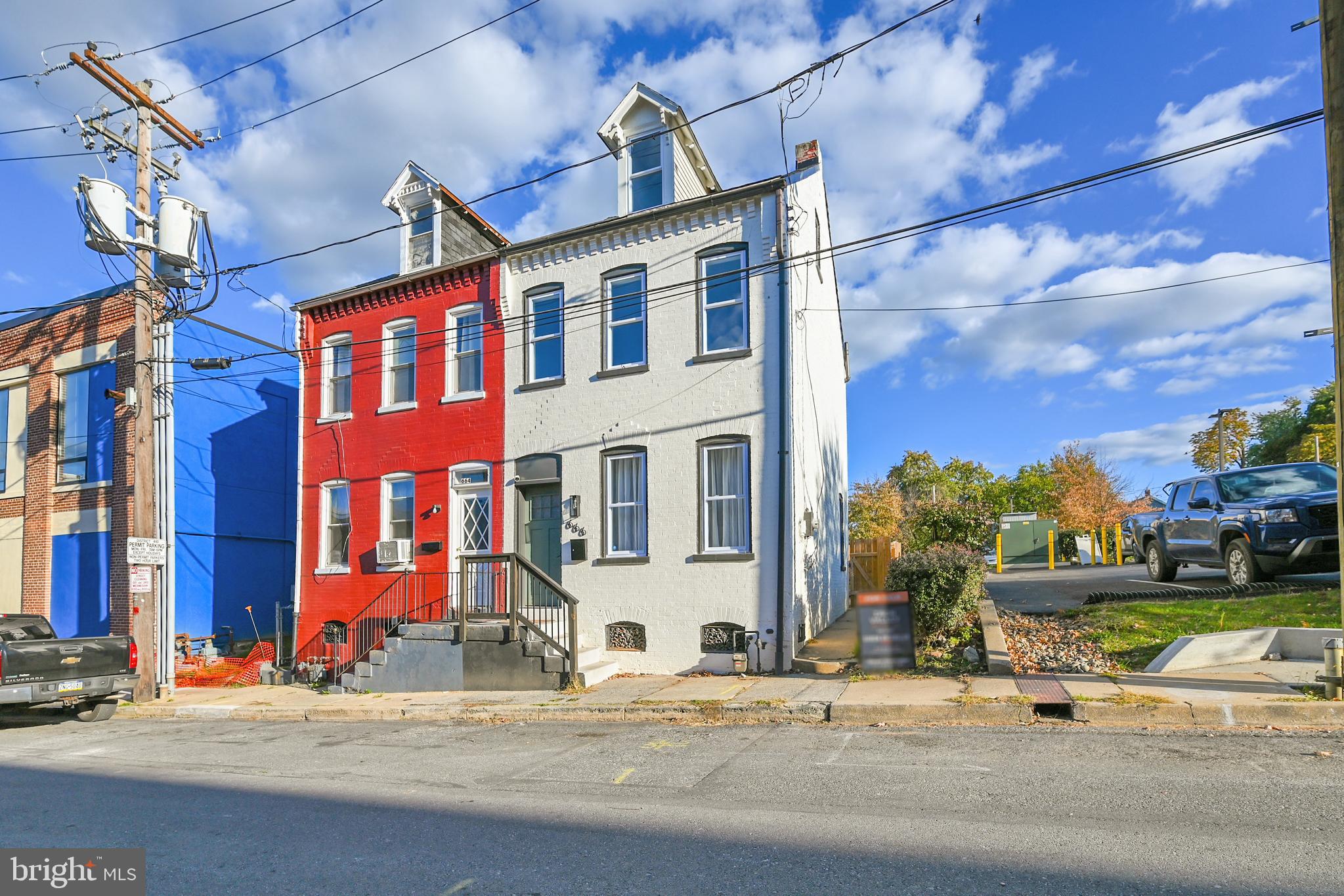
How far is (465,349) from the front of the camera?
645 inches

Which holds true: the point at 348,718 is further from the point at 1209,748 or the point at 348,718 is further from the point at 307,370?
the point at 1209,748

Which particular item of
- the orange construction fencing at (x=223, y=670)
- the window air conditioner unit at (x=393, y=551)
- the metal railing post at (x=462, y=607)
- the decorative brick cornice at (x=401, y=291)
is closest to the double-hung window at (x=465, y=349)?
the decorative brick cornice at (x=401, y=291)

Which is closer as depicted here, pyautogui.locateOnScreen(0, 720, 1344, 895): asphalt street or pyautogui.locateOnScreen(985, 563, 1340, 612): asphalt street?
pyautogui.locateOnScreen(0, 720, 1344, 895): asphalt street

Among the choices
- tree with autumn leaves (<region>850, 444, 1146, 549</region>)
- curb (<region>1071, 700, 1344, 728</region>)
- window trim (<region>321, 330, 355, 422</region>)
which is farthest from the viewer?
tree with autumn leaves (<region>850, 444, 1146, 549</region>)

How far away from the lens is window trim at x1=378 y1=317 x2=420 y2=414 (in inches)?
664

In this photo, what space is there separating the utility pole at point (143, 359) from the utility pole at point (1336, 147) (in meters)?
16.8

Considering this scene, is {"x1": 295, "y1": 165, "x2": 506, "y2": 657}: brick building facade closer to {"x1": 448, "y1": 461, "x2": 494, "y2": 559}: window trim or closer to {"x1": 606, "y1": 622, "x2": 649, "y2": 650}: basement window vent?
{"x1": 448, "y1": 461, "x2": 494, "y2": 559}: window trim

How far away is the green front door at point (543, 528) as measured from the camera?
15047mm

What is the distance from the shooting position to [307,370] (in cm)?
1828

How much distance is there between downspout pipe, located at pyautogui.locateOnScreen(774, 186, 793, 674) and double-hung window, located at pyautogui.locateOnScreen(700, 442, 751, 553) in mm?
617

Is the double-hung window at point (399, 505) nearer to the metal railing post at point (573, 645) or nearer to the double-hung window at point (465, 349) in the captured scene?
the double-hung window at point (465, 349)

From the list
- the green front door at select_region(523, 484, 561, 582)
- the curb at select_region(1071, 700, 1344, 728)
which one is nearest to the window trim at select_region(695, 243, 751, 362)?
the green front door at select_region(523, 484, 561, 582)

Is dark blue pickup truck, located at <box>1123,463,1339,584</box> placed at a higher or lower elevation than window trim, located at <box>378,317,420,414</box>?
lower

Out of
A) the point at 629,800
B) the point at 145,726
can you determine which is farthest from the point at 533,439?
the point at 629,800
